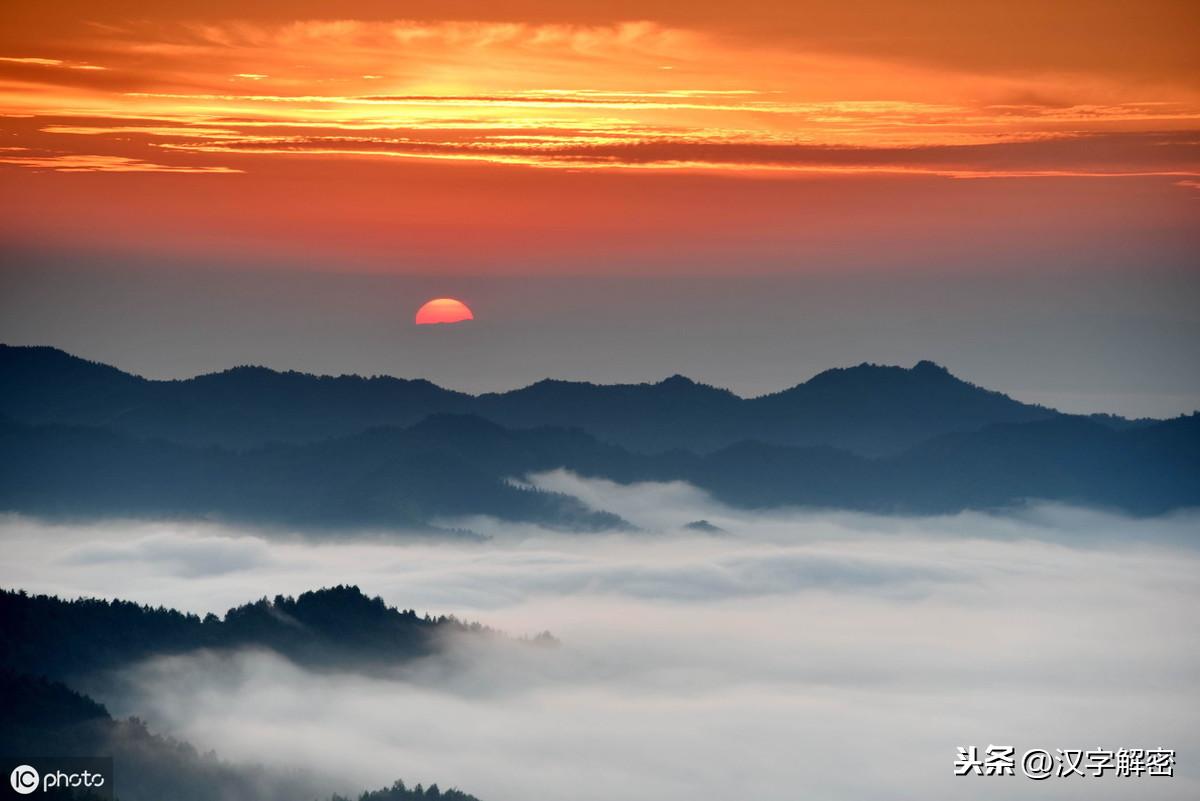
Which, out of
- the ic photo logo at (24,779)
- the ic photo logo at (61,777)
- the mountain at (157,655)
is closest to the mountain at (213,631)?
the mountain at (157,655)

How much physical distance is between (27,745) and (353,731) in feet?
146

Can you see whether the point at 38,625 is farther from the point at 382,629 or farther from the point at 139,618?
the point at 382,629

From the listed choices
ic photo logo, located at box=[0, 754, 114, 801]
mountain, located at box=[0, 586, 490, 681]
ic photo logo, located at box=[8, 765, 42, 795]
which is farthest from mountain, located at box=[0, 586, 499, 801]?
ic photo logo, located at box=[8, 765, 42, 795]

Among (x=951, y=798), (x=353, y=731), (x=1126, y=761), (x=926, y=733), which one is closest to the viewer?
(x=1126, y=761)

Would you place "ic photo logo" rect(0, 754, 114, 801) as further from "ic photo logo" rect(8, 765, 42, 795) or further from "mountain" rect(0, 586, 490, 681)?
"mountain" rect(0, 586, 490, 681)

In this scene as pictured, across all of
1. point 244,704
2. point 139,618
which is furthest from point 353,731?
point 139,618

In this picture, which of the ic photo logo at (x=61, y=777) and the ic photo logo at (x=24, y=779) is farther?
the ic photo logo at (x=61, y=777)

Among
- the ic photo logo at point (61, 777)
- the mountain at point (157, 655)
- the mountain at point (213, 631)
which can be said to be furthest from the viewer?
the mountain at point (213, 631)

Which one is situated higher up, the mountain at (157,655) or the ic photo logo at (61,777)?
the mountain at (157,655)

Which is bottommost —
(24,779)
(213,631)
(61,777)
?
(24,779)

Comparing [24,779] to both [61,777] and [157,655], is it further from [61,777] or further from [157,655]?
[157,655]

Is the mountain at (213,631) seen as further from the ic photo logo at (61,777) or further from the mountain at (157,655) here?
the ic photo logo at (61,777)

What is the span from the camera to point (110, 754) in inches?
4048

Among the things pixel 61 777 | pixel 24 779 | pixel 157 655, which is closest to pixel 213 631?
pixel 157 655
